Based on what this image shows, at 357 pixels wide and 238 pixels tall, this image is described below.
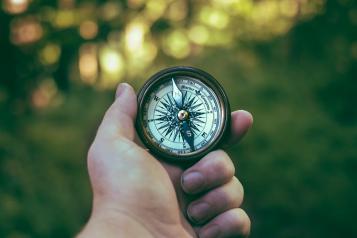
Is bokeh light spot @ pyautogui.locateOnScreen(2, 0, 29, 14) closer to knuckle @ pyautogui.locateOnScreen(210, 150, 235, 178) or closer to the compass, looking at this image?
the compass

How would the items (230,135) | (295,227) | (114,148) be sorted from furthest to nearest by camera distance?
(295,227) → (230,135) → (114,148)

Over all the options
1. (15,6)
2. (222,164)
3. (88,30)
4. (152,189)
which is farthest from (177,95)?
(88,30)

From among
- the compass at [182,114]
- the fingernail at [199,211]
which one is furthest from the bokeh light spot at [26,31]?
the fingernail at [199,211]

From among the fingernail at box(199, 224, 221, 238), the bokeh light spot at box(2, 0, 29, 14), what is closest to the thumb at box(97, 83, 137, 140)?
the fingernail at box(199, 224, 221, 238)

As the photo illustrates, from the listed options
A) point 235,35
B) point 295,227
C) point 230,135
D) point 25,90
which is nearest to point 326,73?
point 235,35

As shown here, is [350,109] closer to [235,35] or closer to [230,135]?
[235,35]

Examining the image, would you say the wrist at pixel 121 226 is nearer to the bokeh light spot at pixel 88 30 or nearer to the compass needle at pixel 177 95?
the compass needle at pixel 177 95

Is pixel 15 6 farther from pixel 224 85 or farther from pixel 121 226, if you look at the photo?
pixel 121 226
